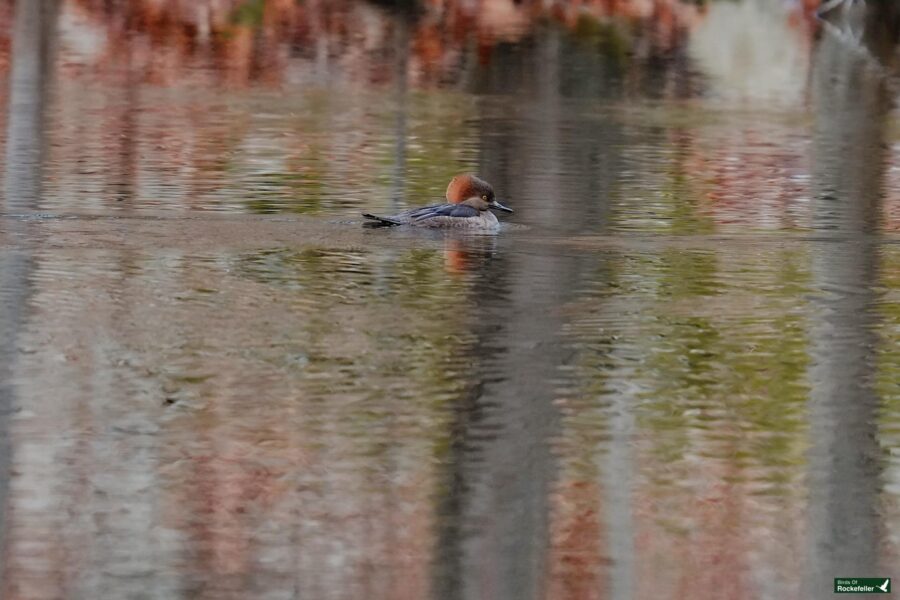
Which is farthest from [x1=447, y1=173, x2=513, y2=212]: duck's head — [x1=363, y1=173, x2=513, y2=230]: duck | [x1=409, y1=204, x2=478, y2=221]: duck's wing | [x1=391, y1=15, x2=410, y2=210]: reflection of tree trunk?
[x1=391, y1=15, x2=410, y2=210]: reflection of tree trunk

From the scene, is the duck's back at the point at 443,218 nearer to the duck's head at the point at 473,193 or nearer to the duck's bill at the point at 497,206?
the duck's head at the point at 473,193

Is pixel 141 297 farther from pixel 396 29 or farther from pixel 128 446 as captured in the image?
pixel 396 29

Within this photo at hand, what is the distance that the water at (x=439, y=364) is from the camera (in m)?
7.18

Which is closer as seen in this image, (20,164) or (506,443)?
(506,443)

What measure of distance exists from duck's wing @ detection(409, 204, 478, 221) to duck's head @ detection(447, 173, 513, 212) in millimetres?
136

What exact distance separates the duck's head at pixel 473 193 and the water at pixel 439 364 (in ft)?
0.72

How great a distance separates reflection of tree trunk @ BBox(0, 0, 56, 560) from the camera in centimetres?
924

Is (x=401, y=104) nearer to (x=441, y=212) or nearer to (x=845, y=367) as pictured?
(x=441, y=212)

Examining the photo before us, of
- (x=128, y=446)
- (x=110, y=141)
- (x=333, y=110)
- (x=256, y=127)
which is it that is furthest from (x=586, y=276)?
(x=333, y=110)

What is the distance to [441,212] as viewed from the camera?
46.3ft

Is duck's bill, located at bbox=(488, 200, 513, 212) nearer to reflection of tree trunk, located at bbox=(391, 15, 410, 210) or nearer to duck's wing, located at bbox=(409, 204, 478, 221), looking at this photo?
duck's wing, located at bbox=(409, 204, 478, 221)

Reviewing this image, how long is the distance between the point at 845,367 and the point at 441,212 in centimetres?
450

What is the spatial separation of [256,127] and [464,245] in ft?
24.4

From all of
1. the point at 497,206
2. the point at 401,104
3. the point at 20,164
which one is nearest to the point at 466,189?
the point at 497,206
